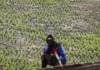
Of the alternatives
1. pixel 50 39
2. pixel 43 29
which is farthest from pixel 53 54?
pixel 43 29

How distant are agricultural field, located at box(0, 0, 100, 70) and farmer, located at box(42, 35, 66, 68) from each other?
6.57ft

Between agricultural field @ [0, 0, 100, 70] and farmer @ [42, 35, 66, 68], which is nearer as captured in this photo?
farmer @ [42, 35, 66, 68]

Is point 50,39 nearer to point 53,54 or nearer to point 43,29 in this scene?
point 53,54

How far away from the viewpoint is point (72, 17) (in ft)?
57.7

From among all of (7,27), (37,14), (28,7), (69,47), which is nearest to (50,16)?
(37,14)

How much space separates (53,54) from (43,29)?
6743 mm

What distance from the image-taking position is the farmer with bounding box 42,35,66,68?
8.15m

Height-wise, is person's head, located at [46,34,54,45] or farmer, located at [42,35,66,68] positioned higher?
person's head, located at [46,34,54,45]

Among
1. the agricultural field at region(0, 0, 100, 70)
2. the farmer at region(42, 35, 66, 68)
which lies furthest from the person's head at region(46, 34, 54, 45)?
the agricultural field at region(0, 0, 100, 70)

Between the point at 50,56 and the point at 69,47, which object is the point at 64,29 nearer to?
the point at 69,47

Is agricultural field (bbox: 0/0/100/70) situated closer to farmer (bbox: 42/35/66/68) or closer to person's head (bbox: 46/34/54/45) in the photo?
farmer (bbox: 42/35/66/68)

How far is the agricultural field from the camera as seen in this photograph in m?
11.6

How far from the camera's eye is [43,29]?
14.9 metres

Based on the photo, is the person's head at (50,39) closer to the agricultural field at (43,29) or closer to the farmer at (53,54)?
the farmer at (53,54)
